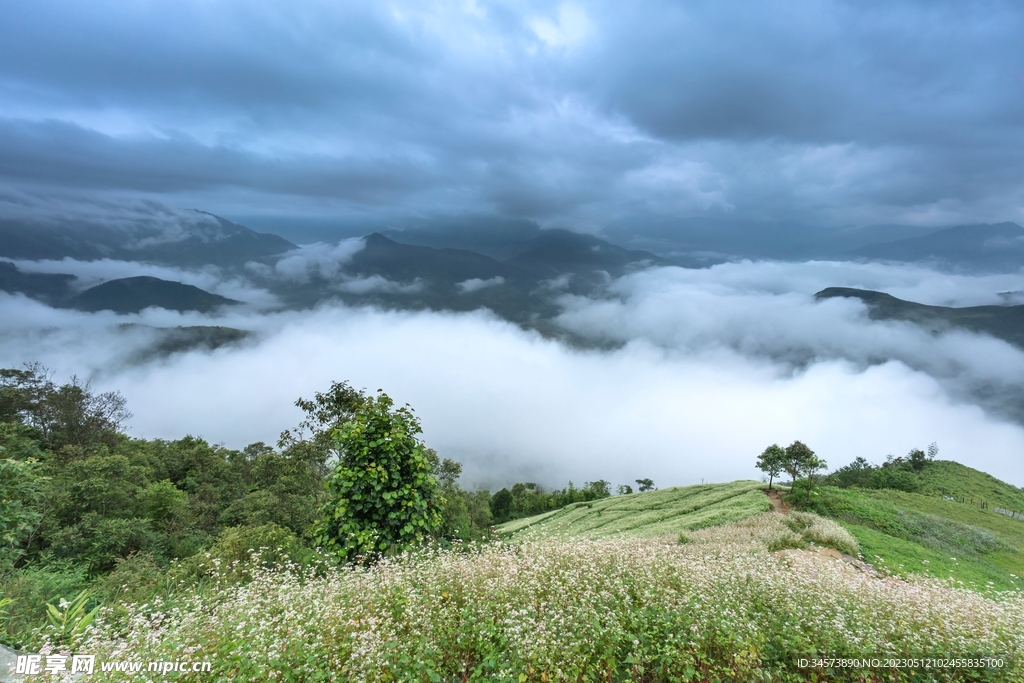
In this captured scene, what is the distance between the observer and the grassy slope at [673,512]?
20.6m

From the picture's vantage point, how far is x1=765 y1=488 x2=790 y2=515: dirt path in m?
21.4

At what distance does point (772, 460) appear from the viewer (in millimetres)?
25844

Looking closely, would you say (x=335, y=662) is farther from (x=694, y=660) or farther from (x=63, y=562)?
(x=63, y=562)

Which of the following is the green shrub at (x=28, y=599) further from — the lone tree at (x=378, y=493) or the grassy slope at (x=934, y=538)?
the grassy slope at (x=934, y=538)

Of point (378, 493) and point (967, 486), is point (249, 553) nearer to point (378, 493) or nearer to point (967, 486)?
point (378, 493)

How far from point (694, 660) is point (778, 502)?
72.4 ft

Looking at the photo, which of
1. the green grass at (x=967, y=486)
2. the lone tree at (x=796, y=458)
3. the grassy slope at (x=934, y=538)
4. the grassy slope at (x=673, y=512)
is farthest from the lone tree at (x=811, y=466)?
the green grass at (x=967, y=486)

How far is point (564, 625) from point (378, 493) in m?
4.78

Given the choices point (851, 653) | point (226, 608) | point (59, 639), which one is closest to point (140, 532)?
point (59, 639)

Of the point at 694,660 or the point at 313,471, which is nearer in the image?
the point at 694,660

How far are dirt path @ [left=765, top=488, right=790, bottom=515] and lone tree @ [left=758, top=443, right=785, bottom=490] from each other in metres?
1.01

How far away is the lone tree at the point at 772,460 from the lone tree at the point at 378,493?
22.2m

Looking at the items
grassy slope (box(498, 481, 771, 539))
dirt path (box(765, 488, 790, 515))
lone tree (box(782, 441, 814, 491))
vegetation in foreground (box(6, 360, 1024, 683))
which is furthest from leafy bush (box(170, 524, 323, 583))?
lone tree (box(782, 441, 814, 491))

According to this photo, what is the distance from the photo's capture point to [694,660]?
15.9 ft
